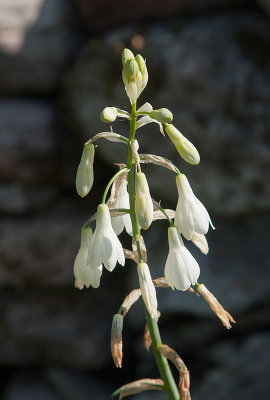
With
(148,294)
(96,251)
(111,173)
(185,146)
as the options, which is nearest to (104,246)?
(96,251)

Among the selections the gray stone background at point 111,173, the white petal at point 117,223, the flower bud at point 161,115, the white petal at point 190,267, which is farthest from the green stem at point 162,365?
the gray stone background at point 111,173

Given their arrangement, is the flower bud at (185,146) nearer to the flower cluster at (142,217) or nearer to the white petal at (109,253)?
the flower cluster at (142,217)

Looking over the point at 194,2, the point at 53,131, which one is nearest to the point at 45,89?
the point at 53,131

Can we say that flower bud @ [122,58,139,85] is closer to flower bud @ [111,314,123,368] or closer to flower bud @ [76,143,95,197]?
flower bud @ [76,143,95,197]

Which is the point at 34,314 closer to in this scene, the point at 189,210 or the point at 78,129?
the point at 78,129

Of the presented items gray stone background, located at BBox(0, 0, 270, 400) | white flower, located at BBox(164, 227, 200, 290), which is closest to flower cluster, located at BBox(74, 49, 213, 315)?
white flower, located at BBox(164, 227, 200, 290)
